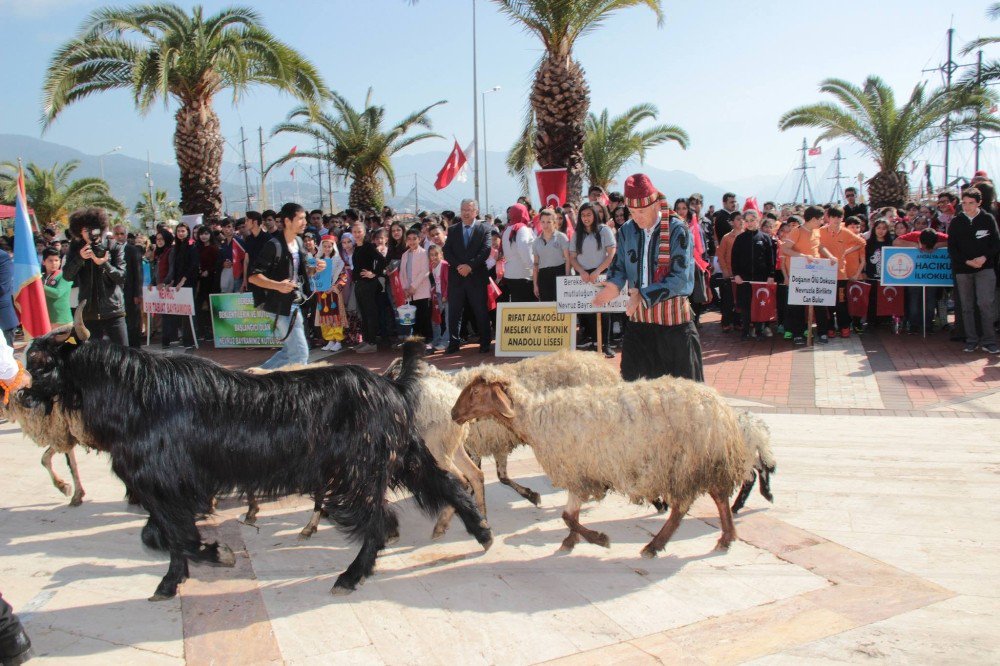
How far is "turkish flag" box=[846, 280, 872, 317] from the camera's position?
38.5 ft

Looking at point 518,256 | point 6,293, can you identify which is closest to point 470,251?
point 518,256

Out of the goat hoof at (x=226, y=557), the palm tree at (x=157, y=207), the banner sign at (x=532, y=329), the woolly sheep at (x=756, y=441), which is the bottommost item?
the goat hoof at (x=226, y=557)

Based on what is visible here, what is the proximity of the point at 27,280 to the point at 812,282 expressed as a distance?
977 centimetres

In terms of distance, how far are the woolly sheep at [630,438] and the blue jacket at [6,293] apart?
5.30 metres

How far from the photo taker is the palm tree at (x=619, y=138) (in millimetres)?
28719

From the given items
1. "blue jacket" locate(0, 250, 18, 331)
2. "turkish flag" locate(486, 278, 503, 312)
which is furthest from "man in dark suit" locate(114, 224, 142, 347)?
"turkish flag" locate(486, 278, 503, 312)

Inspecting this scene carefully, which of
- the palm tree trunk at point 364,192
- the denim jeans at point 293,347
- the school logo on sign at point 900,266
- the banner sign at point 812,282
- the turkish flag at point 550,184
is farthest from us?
the palm tree trunk at point 364,192

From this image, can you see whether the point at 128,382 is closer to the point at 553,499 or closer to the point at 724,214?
the point at 553,499

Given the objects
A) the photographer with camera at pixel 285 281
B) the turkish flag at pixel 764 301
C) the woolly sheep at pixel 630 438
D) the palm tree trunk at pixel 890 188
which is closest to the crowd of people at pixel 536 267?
the turkish flag at pixel 764 301

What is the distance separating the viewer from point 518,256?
36.3 ft

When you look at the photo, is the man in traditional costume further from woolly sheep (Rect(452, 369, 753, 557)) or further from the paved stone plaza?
the paved stone plaza

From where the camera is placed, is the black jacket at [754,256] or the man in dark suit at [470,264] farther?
the black jacket at [754,256]

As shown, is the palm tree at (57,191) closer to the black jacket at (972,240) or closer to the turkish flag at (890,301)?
the turkish flag at (890,301)

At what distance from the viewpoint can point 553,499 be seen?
5629 mm
